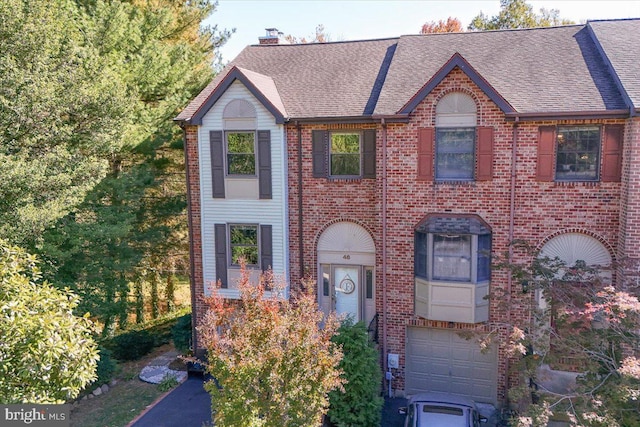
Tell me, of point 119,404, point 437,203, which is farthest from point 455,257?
point 119,404

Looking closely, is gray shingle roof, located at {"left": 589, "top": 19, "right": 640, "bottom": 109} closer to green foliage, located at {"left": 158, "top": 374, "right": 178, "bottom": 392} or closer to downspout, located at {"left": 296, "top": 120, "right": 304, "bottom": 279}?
downspout, located at {"left": 296, "top": 120, "right": 304, "bottom": 279}

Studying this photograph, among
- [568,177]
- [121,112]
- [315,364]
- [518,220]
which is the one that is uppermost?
[121,112]

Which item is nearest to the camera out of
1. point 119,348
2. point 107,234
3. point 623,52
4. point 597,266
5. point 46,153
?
point 597,266

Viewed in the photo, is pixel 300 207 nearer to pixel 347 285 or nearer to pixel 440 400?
pixel 347 285

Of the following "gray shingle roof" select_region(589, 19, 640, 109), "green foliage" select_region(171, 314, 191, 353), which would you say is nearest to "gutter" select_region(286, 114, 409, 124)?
"gray shingle roof" select_region(589, 19, 640, 109)

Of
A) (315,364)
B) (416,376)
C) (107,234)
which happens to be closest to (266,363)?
(315,364)

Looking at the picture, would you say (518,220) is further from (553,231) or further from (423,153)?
(423,153)

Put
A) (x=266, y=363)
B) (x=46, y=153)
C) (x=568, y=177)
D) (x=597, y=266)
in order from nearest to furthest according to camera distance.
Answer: (x=266, y=363)
(x=597, y=266)
(x=568, y=177)
(x=46, y=153)
